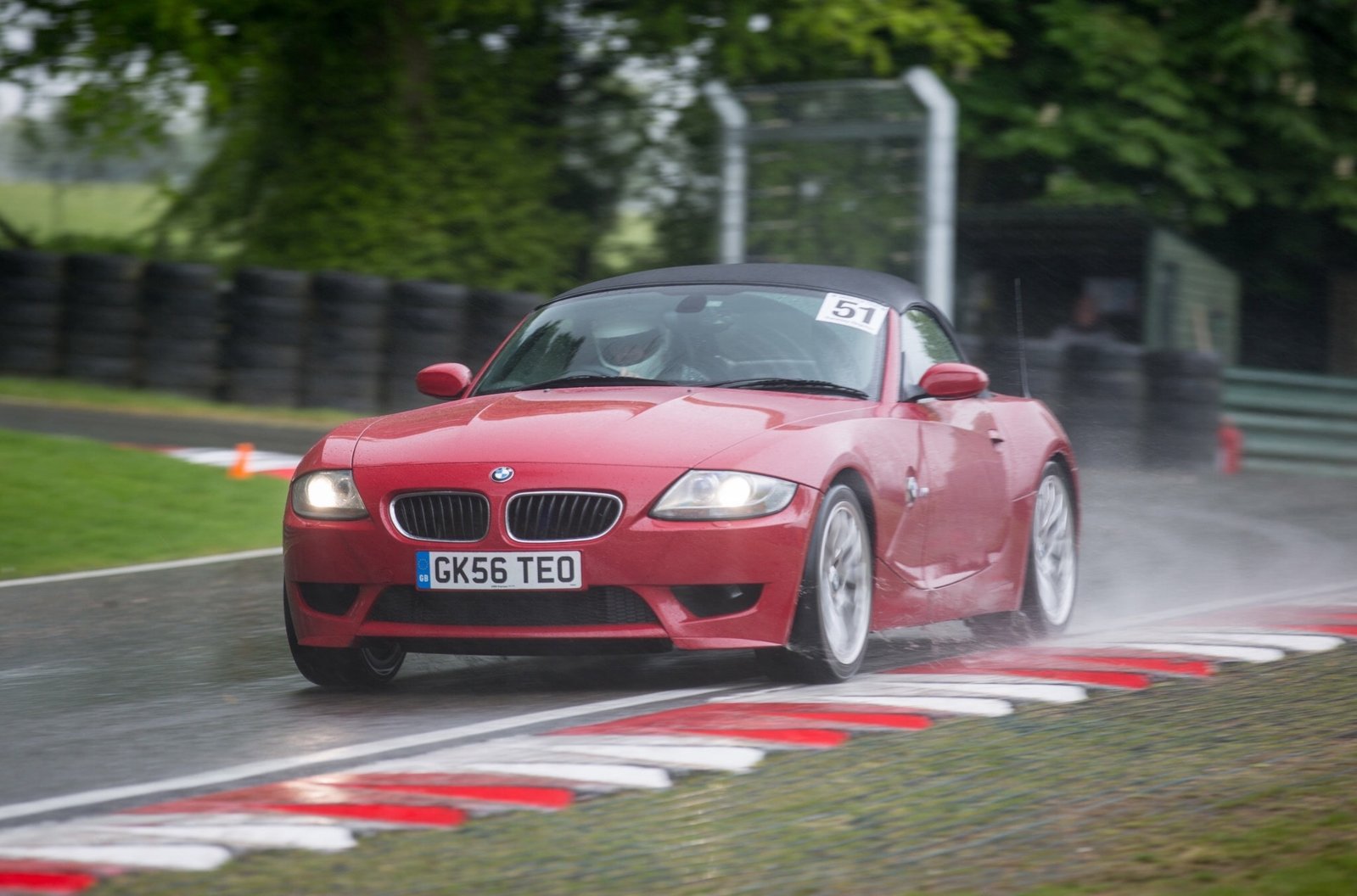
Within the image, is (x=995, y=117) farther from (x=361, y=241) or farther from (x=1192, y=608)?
(x=1192, y=608)

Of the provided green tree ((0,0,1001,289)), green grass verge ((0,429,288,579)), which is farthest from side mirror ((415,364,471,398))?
green tree ((0,0,1001,289))

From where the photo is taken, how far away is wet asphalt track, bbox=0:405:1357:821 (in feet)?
20.0

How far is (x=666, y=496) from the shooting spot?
6.65 meters

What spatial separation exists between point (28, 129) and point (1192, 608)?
62.6 feet

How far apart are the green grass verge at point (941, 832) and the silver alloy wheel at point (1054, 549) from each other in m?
2.92

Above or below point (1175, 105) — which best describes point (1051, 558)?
above

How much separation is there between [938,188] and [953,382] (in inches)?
506

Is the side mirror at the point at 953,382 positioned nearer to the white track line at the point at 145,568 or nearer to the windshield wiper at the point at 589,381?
the windshield wiper at the point at 589,381

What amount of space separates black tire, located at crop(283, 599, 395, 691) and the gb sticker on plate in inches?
77.0

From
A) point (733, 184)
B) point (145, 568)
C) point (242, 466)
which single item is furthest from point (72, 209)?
point (145, 568)

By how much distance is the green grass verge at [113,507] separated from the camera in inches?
482

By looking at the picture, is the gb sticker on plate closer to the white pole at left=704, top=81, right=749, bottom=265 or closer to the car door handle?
the car door handle

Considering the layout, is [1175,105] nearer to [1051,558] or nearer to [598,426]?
[1051,558]

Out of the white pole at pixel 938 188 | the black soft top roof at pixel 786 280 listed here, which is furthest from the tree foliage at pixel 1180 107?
the black soft top roof at pixel 786 280
